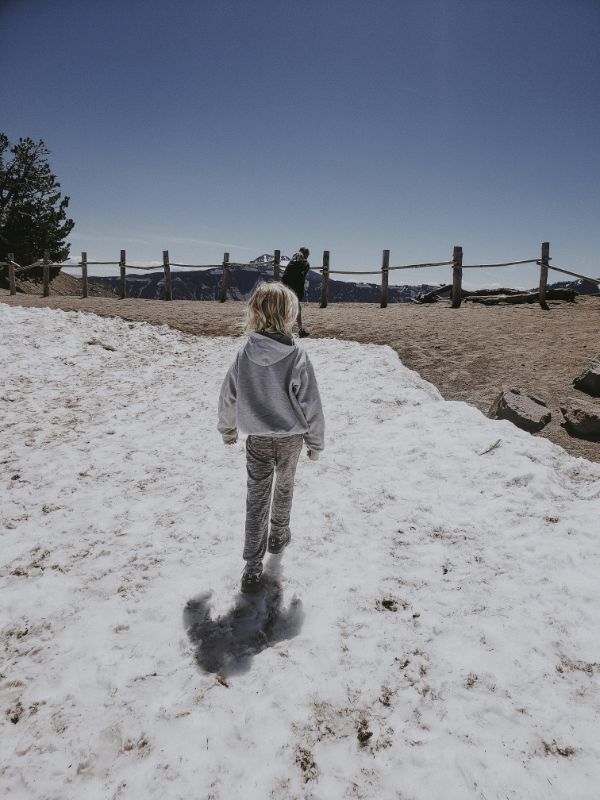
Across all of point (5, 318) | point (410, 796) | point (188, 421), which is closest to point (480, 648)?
point (410, 796)

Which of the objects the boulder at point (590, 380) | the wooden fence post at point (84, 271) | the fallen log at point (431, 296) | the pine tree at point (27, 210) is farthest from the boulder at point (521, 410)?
the pine tree at point (27, 210)

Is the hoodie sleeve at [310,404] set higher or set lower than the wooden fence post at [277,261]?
lower

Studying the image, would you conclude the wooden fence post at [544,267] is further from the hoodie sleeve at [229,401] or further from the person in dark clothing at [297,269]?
the hoodie sleeve at [229,401]

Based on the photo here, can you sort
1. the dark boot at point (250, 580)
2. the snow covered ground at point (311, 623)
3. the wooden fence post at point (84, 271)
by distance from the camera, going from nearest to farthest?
1. the snow covered ground at point (311, 623)
2. the dark boot at point (250, 580)
3. the wooden fence post at point (84, 271)

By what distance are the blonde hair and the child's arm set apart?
13.1 inches

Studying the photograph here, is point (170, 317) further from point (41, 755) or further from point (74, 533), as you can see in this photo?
point (41, 755)

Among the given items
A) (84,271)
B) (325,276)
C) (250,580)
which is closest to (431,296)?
(325,276)

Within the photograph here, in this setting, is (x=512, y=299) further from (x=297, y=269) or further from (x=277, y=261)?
(x=297, y=269)

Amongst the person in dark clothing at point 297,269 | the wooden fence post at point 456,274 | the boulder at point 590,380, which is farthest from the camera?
the wooden fence post at point 456,274

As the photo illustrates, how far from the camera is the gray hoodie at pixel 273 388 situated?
2785 mm

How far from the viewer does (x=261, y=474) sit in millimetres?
2947

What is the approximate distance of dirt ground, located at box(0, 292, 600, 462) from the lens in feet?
22.1

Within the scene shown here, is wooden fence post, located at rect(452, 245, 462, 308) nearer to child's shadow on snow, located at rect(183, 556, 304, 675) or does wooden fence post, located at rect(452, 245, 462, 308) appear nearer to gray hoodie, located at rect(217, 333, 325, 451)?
gray hoodie, located at rect(217, 333, 325, 451)

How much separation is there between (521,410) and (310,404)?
397cm
